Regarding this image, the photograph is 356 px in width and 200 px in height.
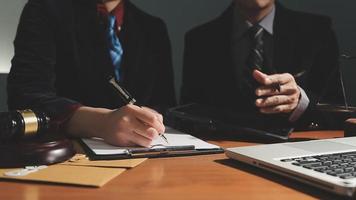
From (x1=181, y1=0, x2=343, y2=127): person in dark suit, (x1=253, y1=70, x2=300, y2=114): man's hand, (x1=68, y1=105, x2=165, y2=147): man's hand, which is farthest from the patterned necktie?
(x1=68, y1=105, x2=165, y2=147): man's hand

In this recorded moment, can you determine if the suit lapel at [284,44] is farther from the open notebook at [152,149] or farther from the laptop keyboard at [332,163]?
the laptop keyboard at [332,163]

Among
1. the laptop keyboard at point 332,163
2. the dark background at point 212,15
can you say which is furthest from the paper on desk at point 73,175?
the dark background at point 212,15

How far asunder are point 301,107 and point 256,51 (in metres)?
0.40

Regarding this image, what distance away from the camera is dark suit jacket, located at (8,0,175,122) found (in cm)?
114

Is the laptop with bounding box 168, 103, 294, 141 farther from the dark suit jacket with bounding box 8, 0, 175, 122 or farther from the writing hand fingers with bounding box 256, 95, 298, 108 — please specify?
the dark suit jacket with bounding box 8, 0, 175, 122

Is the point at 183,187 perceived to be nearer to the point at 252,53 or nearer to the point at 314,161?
the point at 314,161

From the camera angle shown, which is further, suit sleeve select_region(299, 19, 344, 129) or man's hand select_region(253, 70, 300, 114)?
suit sleeve select_region(299, 19, 344, 129)

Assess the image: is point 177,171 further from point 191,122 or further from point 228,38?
point 228,38

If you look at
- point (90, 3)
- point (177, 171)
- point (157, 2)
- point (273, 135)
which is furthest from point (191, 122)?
point (157, 2)

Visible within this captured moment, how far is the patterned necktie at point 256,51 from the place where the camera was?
1471mm

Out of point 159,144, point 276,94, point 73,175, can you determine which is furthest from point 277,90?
point 73,175

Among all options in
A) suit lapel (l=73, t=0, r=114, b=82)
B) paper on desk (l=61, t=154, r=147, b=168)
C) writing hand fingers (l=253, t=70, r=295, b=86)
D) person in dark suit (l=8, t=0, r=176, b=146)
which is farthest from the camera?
suit lapel (l=73, t=0, r=114, b=82)

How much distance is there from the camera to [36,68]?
1.15 meters

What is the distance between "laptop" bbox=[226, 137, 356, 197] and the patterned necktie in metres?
0.65
